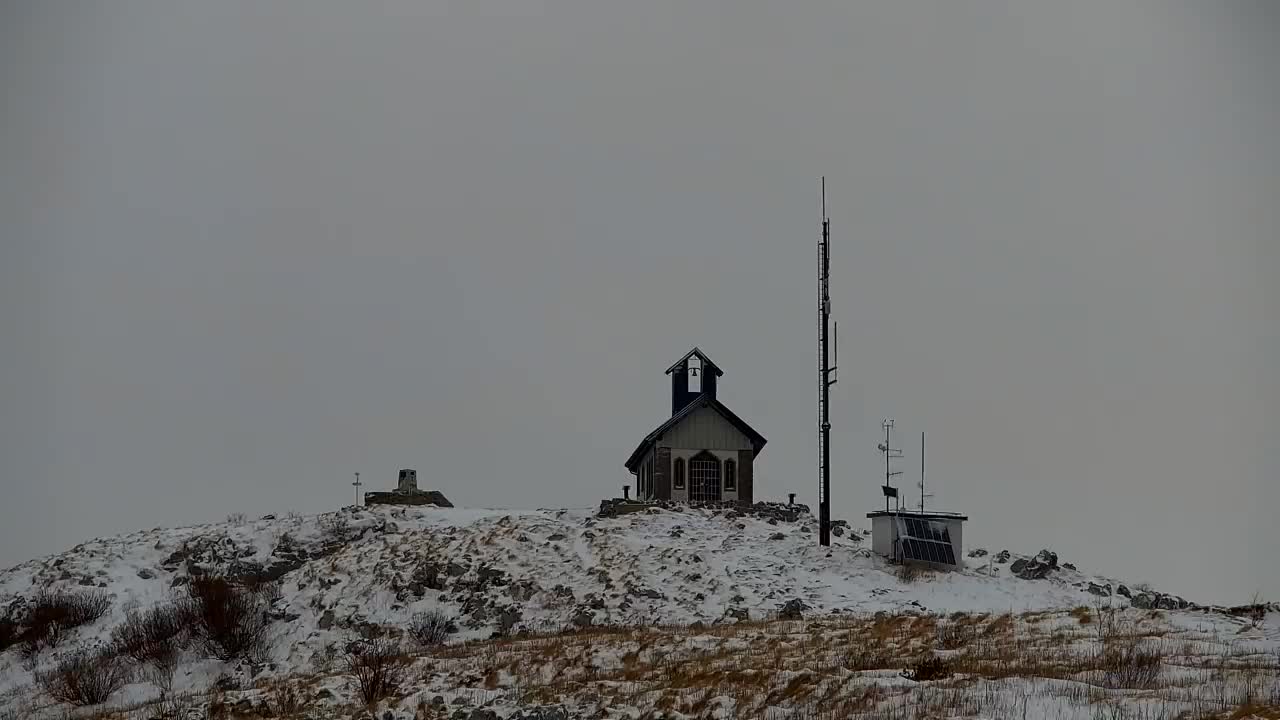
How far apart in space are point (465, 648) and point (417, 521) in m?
16.7

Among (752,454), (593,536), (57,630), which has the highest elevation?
(752,454)

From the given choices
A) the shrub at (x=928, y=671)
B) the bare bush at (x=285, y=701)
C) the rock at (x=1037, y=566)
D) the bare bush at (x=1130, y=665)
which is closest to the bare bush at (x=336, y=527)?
the bare bush at (x=285, y=701)

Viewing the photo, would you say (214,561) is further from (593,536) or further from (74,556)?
(593,536)

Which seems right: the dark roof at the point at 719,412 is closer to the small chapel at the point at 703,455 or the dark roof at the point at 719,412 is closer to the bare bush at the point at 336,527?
the small chapel at the point at 703,455

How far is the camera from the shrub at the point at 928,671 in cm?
1838

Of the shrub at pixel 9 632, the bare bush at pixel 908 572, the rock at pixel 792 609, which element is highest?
the bare bush at pixel 908 572

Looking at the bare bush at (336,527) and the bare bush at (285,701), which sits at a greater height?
the bare bush at (336,527)

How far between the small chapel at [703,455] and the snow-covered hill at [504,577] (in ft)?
14.8

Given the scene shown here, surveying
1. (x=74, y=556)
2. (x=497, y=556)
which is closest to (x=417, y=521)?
(x=497, y=556)

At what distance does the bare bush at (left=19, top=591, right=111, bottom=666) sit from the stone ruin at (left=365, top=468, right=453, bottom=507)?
40.7ft

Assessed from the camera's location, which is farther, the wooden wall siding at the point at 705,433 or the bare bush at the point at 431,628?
the wooden wall siding at the point at 705,433

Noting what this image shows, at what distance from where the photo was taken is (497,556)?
120 ft

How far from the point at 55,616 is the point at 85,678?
6.11 metres

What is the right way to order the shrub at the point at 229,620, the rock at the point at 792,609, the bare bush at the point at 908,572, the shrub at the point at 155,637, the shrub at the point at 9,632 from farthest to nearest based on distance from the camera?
the bare bush at the point at 908,572 → the shrub at the point at 9,632 → the shrub at the point at 229,620 → the shrub at the point at 155,637 → the rock at the point at 792,609
